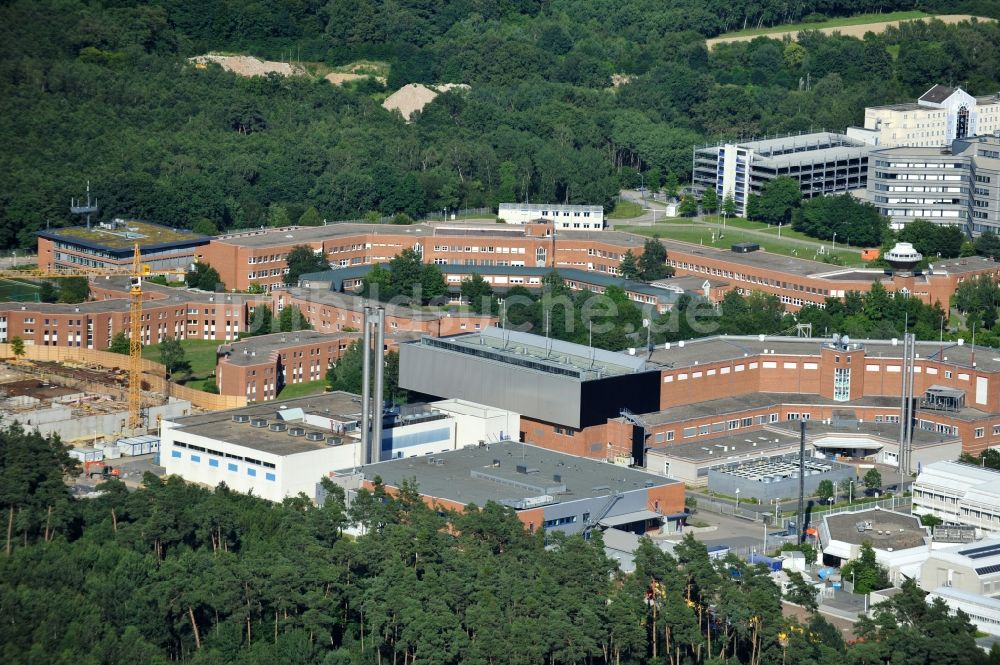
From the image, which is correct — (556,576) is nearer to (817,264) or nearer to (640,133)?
(817,264)

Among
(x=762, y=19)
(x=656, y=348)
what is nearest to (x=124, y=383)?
(x=656, y=348)

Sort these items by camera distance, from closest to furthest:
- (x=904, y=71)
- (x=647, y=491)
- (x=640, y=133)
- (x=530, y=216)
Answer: (x=647, y=491), (x=530, y=216), (x=640, y=133), (x=904, y=71)

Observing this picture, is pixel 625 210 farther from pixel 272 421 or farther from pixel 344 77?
pixel 272 421

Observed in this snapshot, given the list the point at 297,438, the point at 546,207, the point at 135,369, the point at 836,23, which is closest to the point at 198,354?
the point at 135,369

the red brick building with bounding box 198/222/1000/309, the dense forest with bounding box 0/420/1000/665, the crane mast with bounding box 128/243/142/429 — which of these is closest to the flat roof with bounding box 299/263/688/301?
the red brick building with bounding box 198/222/1000/309

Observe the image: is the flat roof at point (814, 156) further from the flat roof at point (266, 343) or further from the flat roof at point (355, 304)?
the flat roof at point (266, 343)
